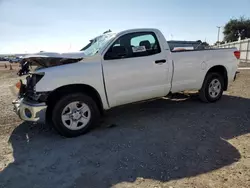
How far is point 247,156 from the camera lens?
3.37 meters

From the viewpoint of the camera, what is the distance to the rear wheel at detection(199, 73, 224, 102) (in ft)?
19.7

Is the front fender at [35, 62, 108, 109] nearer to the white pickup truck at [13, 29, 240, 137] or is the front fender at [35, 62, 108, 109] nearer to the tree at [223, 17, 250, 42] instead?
the white pickup truck at [13, 29, 240, 137]

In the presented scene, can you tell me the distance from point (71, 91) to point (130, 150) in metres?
1.59

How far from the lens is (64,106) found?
4152 millimetres

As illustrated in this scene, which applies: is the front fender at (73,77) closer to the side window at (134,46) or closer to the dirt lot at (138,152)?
the side window at (134,46)

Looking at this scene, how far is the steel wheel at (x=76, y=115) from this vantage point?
4.22 meters

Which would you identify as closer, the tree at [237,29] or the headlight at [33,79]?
the headlight at [33,79]

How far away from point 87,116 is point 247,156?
2782 millimetres

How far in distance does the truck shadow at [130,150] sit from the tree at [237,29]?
53768 millimetres

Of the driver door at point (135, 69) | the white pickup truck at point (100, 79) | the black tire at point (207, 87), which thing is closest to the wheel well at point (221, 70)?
the black tire at point (207, 87)

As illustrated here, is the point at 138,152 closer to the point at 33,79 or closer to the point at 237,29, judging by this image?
the point at 33,79

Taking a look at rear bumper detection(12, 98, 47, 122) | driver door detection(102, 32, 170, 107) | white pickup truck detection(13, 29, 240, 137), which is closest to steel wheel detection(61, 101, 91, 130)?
white pickup truck detection(13, 29, 240, 137)

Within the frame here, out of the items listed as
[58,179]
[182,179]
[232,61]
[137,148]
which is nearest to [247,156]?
[182,179]

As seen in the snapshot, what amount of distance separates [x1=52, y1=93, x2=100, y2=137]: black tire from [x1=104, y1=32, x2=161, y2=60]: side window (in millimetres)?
906
